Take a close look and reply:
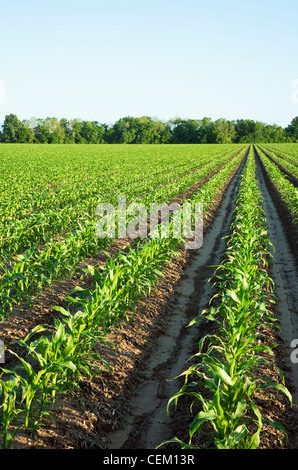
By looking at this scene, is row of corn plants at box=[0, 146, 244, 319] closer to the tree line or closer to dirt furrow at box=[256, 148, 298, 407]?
dirt furrow at box=[256, 148, 298, 407]

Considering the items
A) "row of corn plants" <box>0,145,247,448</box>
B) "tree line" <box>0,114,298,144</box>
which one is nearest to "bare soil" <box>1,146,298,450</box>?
"row of corn plants" <box>0,145,247,448</box>

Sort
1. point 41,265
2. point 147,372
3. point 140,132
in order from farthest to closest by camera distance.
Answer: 1. point 140,132
2. point 41,265
3. point 147,372

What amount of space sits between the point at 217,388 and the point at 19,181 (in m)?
17.5

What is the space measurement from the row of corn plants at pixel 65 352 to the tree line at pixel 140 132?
91.6 metres

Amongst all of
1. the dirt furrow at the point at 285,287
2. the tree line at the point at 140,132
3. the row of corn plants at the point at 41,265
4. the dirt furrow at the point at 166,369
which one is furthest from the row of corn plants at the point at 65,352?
the tree line at the point at 140,132

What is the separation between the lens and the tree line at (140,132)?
302 feet

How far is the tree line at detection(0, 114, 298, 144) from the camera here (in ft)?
302

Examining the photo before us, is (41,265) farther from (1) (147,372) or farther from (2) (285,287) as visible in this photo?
(2) (285,287)

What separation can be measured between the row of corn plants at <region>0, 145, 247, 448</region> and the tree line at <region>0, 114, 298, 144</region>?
91577 millimetres

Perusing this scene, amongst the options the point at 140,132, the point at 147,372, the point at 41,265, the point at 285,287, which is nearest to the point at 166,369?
the point at 147,372

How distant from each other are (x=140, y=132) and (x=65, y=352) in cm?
10995

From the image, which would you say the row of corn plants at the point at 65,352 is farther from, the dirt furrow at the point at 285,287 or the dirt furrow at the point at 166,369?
the dirt furrow at the point at 285,287

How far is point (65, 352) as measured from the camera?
345 centimetres
